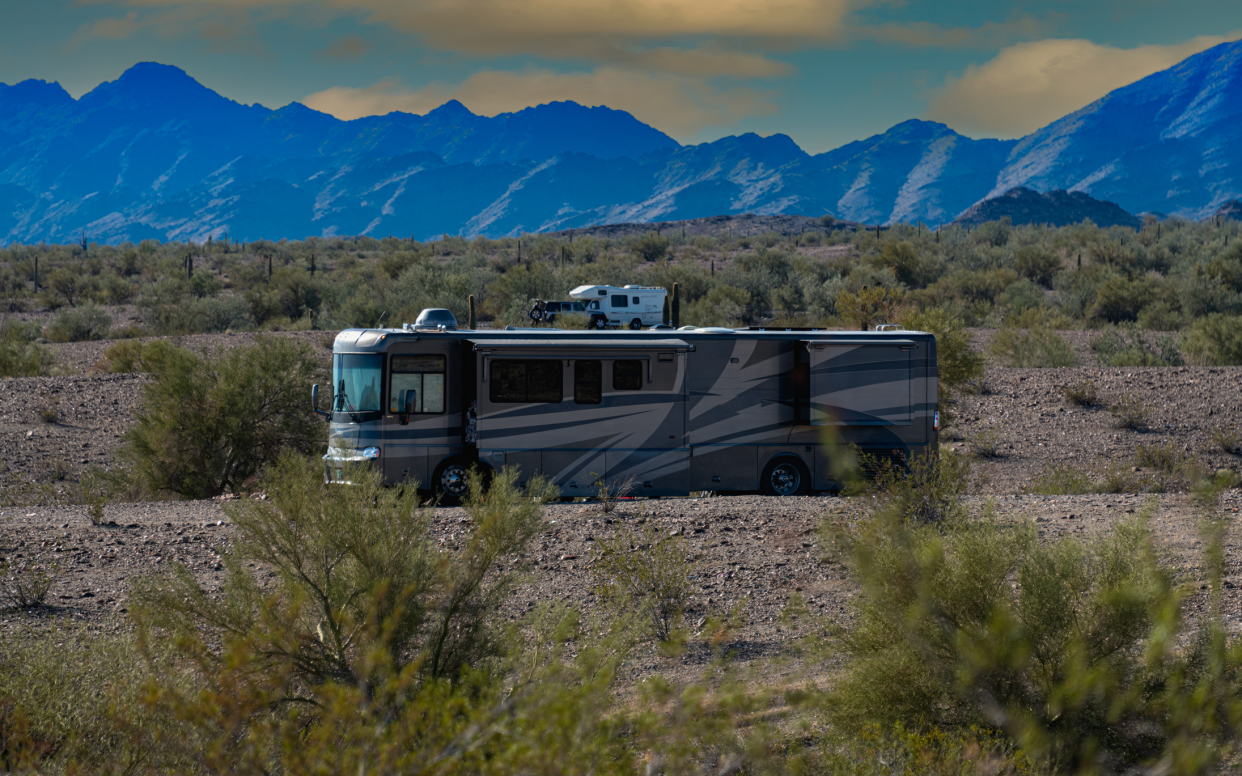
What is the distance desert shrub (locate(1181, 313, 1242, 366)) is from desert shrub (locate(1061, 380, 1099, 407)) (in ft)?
19.3

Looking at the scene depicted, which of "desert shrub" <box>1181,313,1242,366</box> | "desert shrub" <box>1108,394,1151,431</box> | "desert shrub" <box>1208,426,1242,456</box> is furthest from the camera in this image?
"desert shrub" <box>1181,313,1242,366</box>

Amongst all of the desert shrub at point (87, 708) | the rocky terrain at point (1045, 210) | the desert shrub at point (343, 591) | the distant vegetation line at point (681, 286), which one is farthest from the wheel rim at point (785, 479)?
the rocky terrain at point (1045, 210)

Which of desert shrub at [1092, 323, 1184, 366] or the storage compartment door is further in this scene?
desert shrub at [1092, 323, 1184, 366]

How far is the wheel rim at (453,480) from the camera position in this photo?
1214 cm

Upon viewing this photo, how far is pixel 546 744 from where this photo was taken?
3199 mm

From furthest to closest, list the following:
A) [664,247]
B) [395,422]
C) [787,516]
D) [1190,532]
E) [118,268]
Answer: [664,247] → [118,268] → [395,422] → [787,516] → [1190,532]

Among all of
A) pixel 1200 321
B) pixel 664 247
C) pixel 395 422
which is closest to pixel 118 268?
pixel 664 247

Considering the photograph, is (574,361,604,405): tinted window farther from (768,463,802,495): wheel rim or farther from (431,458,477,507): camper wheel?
(768,463,802,495): wheel rim

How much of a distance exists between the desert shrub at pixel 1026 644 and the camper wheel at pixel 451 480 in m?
7.59

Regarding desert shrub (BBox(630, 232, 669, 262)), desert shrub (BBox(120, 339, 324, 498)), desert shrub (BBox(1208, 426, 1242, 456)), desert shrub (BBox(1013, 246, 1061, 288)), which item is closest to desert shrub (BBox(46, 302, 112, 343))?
desert shrub (BBox(120, 339, 324, 498))

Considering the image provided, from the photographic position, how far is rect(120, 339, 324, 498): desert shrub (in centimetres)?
1378

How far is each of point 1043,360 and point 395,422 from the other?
17540 millimetres

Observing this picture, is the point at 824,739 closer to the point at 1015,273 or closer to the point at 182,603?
the point at 182,603

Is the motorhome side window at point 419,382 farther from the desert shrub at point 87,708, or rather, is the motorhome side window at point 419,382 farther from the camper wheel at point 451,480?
the desert shrub at point 87,708
